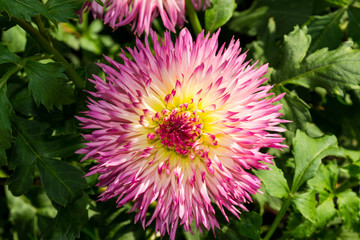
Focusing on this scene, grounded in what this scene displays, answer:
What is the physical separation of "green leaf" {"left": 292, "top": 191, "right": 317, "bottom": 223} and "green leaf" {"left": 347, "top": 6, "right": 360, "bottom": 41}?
29.0 inches

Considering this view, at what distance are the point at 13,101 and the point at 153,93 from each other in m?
0.75

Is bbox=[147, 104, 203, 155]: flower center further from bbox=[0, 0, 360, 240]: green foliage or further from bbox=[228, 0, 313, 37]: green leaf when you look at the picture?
bbox=[228, 0, 313, 37]: green leaf

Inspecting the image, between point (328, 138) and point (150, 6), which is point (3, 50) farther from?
point (328, 138)

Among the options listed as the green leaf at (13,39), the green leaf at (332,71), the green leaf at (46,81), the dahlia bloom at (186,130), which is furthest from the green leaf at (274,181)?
the green leaf at (13,39)

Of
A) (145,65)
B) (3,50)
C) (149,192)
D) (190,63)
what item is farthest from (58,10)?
(149,192)

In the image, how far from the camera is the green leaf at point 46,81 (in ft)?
4.37

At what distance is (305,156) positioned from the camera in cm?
151

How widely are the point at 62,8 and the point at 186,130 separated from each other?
1.91ft

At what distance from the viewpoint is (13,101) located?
1.71 metres

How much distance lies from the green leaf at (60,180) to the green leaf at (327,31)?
1151 mm

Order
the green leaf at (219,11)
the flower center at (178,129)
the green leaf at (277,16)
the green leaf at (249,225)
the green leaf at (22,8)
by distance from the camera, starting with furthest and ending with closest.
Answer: the green leaf at (277,16)
the green leaf at (219,11)
the green leaf at (249,225)
the flower center at (178,129)
the green leaf at (22,8)

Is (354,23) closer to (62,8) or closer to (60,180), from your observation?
(62,8)

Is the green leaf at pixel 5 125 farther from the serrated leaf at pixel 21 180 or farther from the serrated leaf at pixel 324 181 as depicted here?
the serrated leaf at pixel 324 181

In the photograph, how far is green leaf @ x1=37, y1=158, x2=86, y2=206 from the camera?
1.48m
